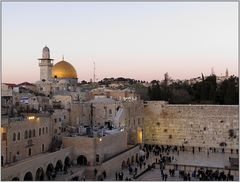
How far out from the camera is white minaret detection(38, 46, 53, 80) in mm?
35344

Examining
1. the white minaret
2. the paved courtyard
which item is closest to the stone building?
the white minaret

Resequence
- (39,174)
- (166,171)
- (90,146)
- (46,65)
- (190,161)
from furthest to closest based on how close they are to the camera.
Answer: (46,65), (190,161), (166,171), (90,146), (39,174)

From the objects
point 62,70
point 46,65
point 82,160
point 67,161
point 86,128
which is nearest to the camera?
point 67,161

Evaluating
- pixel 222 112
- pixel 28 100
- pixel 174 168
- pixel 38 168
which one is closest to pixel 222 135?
pixel 222 112

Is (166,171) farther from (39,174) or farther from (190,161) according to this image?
(39,174)

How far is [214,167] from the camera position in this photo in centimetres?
2162

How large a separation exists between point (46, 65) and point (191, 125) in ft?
47.2

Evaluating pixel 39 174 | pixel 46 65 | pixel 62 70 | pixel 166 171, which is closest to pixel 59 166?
pixel 39 174

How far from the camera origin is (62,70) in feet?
122

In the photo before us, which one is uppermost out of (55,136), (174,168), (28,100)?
(28,100)

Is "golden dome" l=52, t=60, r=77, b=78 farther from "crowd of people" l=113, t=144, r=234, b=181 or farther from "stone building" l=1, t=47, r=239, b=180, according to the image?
"crowd of people" l=113, t=144, r=234, b=181

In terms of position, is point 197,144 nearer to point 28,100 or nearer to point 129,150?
point 129,150

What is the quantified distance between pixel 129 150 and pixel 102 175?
4041mm

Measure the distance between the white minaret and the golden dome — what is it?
82 cm
